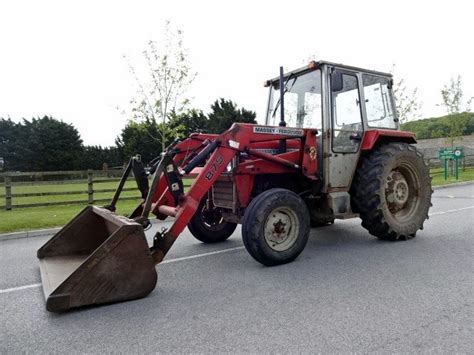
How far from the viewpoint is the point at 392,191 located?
6344 mm

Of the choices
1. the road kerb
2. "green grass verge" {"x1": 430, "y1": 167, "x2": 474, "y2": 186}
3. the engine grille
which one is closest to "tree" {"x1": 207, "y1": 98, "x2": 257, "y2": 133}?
"green grass verge" {"x1": 430, "y1": 167, "x2": 474, "y2": 186}

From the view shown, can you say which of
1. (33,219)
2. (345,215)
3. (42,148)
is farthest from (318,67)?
(42,148)

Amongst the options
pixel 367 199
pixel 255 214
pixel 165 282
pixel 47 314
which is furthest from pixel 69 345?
pixel 367 199

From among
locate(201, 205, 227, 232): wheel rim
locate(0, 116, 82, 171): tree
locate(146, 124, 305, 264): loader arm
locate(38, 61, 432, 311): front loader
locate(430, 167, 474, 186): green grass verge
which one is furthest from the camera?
locate(0, 116, 82, 171): tree

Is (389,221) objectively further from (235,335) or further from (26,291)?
(26,291)

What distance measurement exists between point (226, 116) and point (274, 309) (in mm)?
38505

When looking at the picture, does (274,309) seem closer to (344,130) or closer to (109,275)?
(109,275)

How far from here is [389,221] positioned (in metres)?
5.96

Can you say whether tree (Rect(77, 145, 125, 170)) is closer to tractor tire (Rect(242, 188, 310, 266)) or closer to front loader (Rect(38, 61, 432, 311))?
front loader (Rect(38, 61, 432, 311))

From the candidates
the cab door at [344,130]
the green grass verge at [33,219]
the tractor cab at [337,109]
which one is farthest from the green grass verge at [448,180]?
the green grass verge at [33,219]

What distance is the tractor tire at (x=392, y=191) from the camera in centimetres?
581

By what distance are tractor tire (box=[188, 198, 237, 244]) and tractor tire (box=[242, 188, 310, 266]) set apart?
60.4 inches

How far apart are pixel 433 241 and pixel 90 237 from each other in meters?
5.03

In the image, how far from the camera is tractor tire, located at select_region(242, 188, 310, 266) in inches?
184
